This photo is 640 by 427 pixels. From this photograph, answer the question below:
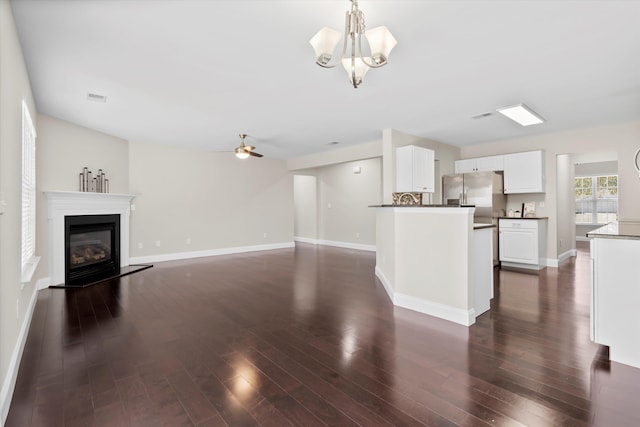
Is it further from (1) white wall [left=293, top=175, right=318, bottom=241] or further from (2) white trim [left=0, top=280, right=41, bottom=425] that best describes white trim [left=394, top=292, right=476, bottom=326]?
(1) white wall [left=293, top=175, right=318, bottom=241]

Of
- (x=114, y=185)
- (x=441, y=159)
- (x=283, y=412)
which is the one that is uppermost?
(x=441, y=159)

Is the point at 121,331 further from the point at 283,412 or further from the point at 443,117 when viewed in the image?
the point at 443,117

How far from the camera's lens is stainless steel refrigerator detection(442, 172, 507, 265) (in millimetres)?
5883

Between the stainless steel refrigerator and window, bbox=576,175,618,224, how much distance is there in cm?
556

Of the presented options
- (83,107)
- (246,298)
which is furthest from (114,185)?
(246,298)

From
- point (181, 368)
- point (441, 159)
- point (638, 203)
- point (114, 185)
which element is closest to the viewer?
point (181, 368)

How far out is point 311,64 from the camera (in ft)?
9.59

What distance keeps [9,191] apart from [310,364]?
8.20 ft

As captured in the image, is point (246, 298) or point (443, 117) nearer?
point (246, 298)

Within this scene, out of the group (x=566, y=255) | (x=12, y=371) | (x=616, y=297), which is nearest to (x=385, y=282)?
(x=616, y=297)

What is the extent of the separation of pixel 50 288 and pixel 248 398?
4.34m

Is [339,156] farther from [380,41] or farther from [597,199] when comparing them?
[597,199]

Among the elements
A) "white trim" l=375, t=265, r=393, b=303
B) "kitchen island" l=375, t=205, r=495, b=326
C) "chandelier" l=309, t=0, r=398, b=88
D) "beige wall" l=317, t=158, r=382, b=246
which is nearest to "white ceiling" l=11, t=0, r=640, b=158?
"chandelier" l=309, t=0, r=398, b=88

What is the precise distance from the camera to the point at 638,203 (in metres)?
4.89
